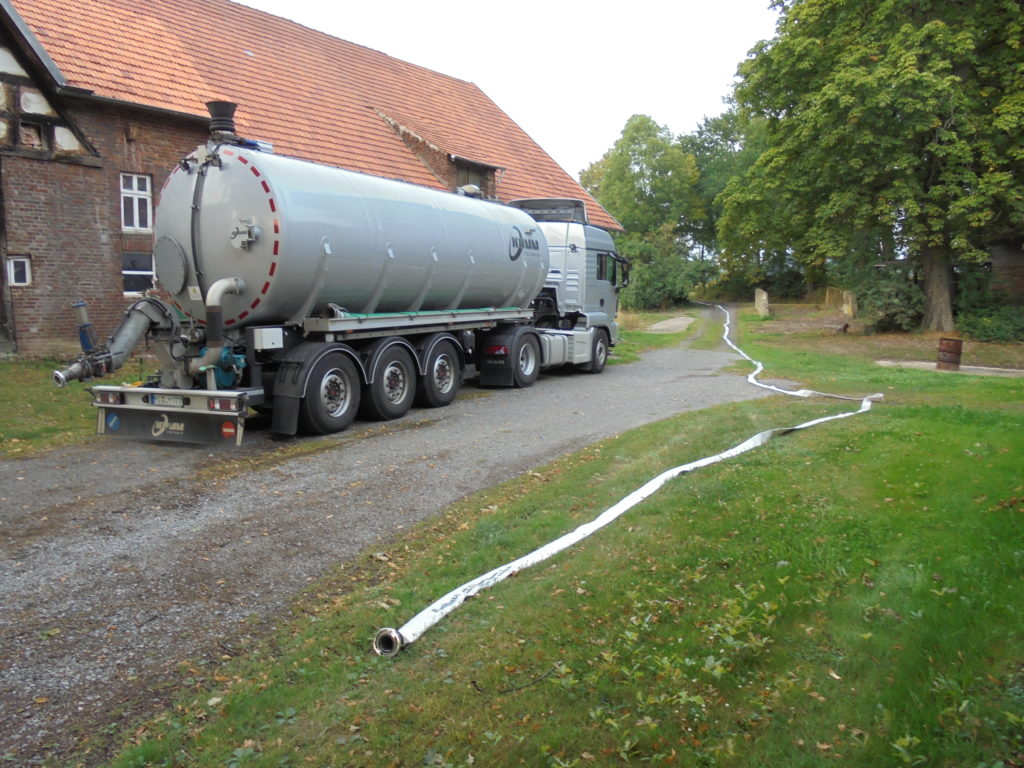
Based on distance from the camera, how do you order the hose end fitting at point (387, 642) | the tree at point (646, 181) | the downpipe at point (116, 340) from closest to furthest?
the hose end fitting at point (387, 642), the downpipe at point (116, 340), the tree at point (646, 181)

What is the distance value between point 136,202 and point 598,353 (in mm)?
10568

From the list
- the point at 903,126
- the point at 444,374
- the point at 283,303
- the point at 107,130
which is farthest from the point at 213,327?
the point at 903,126

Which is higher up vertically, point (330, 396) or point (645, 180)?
point (645, 180)

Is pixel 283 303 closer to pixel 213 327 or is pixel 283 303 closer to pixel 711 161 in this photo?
pixel 213 327

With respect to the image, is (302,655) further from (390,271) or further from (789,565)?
(390,271)

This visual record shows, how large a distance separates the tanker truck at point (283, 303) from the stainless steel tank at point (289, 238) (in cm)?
2

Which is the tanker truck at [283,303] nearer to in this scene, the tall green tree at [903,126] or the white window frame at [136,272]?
the white window frame at [136,272]

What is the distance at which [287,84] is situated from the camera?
22.6m

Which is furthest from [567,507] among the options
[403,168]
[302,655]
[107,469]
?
[403,168]

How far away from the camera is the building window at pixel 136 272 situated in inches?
682

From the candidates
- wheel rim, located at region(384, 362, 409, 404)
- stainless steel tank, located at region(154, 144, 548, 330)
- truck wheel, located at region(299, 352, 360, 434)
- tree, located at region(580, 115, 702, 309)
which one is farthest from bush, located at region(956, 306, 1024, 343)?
tree, located at region(580, 115, 702, 309)

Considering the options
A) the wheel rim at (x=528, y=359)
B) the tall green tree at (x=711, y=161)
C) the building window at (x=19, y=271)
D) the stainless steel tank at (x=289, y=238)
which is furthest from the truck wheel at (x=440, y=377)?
the tall green tree at (x=711, y=161)

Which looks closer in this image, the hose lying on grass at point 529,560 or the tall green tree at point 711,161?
the hose lying on grass at point 529,560

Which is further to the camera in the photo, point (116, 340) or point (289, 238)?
point (289, 238)
